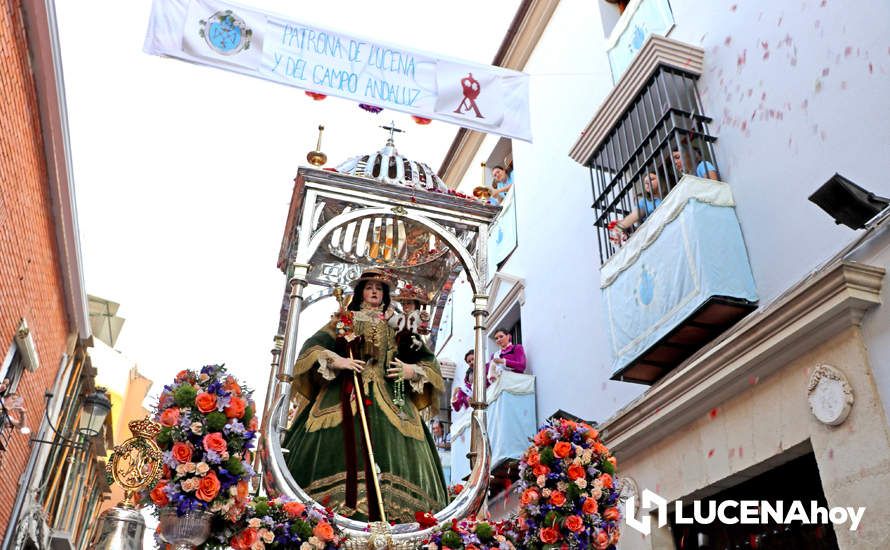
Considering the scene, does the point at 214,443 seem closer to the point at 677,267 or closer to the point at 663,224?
the point at 677,267

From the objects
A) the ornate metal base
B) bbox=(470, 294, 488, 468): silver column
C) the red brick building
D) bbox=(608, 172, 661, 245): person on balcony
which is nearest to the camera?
the ornate metal base

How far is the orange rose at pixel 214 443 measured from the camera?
3557 mm

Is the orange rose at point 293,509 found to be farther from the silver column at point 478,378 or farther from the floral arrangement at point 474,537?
the silver column at point 478,378

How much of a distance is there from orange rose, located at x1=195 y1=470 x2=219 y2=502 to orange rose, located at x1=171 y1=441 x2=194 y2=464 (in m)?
0.13

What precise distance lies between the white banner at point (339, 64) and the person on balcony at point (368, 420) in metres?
1.94

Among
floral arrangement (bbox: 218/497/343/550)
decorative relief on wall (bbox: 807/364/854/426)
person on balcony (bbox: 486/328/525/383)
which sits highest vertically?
person on balcony (bbox: 486/328/525/383)

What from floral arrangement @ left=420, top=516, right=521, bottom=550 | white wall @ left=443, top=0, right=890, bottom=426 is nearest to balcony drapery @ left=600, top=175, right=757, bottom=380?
white wall @ left=443, top=0, right=890, bottom=426

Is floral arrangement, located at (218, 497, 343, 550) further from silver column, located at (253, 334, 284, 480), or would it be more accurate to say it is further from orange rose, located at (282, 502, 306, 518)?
→ silver column, located at (253, 334, 284, 480)

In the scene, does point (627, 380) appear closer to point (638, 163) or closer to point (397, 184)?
A: point (638, 163)

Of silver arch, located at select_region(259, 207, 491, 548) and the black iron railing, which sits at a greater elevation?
the black iron railing

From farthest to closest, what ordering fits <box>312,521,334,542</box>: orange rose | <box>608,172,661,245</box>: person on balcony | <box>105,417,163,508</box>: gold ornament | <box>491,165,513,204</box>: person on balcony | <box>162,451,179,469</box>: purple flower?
1. <box>491,165,513,204</box>: person on balcony
2. <box>608,172,661,245</box>: person on balcony
3. <box>312,521,334,542</box>: orange rose
4. <box>162,451,179,469</box>: purple flower
5. <box>105,417,163,508</box>: gold ornament

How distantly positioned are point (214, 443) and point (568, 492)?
195 cm

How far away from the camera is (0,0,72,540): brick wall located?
682 cm

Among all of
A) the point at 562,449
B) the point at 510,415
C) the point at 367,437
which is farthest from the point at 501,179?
the point at 562,449
